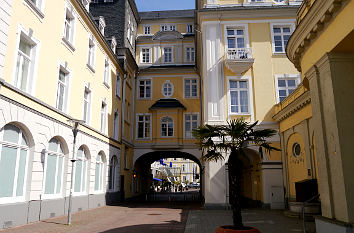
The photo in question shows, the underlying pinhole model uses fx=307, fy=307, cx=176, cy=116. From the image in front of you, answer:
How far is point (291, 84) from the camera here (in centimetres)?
2159

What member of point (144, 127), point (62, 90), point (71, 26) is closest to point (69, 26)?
point (71, 26)

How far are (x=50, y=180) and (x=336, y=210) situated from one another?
12.0 meters

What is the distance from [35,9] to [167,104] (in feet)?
59.4

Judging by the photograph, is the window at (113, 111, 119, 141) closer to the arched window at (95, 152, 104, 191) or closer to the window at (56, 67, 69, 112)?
the arched window at (95, 152, 104, 191)

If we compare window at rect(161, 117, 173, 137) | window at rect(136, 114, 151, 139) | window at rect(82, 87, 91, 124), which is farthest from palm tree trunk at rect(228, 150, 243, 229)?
window at rect(136, 114, 151, 139)

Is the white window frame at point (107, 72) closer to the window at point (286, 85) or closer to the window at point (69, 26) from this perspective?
the window at point (69, 26)

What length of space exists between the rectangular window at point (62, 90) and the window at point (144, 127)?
1434 cm

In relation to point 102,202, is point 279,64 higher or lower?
higher

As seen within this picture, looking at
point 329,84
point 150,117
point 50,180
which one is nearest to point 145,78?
point 150,117

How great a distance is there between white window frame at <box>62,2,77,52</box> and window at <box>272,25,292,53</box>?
536 inches

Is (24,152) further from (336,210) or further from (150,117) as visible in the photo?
(150,117)

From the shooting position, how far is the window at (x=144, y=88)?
102 ft

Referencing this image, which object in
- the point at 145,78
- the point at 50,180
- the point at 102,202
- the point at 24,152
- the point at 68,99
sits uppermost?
the point at 145,78

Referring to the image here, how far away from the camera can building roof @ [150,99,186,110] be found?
29.6 meters
